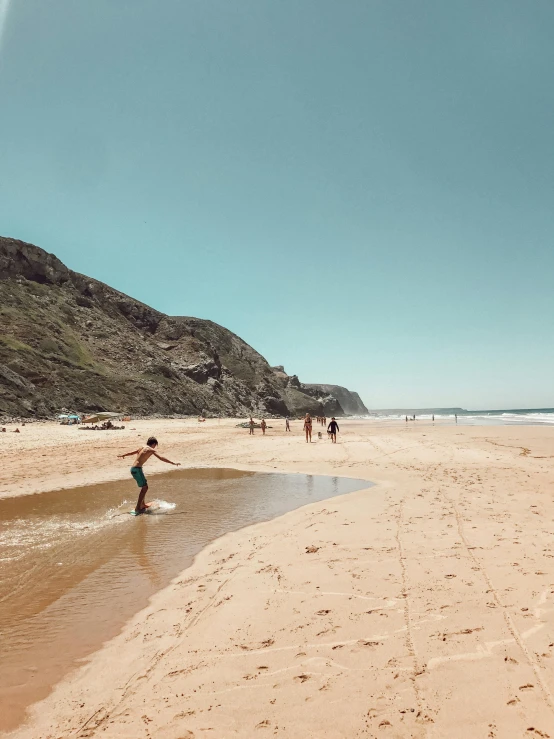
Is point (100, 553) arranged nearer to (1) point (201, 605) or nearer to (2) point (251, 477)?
(1) point (201, 605)

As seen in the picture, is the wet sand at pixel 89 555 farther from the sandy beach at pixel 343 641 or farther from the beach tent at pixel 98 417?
the beach tent at pixel 98 417

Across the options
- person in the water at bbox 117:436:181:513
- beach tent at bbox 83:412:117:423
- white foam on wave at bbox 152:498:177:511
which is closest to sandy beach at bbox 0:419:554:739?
white foam on wave at bbox 152:498:177:511

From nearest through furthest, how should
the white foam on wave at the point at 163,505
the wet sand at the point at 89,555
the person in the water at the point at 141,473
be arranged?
the wet sand at the point at 89,555 < the person in the water at the point at 141,473 < the white foam on wave at the point at 163,505

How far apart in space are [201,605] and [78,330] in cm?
7649

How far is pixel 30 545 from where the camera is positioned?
7.92 meters

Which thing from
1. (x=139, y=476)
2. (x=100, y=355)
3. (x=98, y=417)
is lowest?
(x=139, y=476)

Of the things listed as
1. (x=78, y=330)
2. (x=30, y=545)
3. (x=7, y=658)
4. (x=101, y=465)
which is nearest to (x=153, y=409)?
(x=78, y=330)

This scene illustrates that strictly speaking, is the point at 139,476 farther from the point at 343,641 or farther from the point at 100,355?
the point at 100,355

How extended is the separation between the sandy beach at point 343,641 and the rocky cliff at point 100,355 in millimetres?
42651

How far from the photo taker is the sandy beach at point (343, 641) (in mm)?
3113

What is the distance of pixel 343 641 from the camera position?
163 inches

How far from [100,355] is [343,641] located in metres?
73.0

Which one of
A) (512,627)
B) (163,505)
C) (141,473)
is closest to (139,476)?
(141,473)

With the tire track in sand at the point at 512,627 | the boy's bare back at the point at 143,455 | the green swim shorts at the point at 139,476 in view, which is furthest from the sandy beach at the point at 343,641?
the boy's bare back at the point at 143,455
